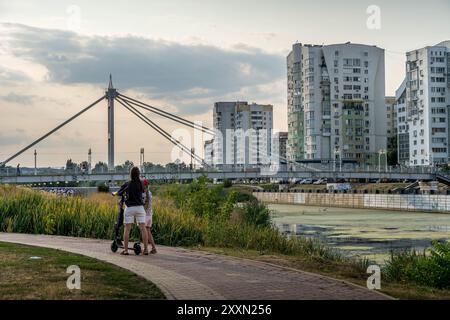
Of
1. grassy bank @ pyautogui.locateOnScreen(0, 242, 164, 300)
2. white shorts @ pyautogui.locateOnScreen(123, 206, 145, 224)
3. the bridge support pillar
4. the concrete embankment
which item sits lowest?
the concrete embankment

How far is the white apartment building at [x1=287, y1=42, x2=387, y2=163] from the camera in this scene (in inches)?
5202

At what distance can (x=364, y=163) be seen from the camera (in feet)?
427

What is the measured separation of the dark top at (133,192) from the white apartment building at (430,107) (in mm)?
103705

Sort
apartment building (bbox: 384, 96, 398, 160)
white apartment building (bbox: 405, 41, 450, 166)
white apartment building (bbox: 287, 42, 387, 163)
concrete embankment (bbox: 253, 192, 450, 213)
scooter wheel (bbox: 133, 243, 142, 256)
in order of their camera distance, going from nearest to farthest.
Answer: scooter wheel (bbox: 133, 243, 142, 256) < concrete embankment (bbox: 253, 192, 450, 213) < white apartment building (bbox: 405, 41, 450, 166) < white apartment building (bbox: 287, 42, 387, 163) < apartment building (bbox: 384, 96, 398, 160)

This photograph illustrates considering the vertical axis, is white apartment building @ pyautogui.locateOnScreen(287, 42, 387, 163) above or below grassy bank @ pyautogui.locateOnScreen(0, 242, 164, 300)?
above

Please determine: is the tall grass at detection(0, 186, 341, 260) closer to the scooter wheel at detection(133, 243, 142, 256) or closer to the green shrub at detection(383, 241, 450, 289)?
the green shrub at detection(383, 241, 450, 289)

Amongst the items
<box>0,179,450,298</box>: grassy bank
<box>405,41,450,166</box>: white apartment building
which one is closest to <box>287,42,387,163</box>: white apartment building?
<box>405,41,450,166</box>: white apartment building

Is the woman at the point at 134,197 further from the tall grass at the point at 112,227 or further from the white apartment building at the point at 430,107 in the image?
the white apartment building at the point at 430,107

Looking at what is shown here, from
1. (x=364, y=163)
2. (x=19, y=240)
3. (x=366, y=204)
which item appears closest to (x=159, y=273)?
(x=19, y=240)

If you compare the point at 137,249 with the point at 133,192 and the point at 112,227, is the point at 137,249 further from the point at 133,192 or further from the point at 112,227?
the point at 112,227

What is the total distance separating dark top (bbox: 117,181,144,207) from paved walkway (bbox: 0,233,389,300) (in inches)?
49.6

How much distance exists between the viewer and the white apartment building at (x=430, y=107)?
113312 millimetres

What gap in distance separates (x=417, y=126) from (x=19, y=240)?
105978 millimetres
